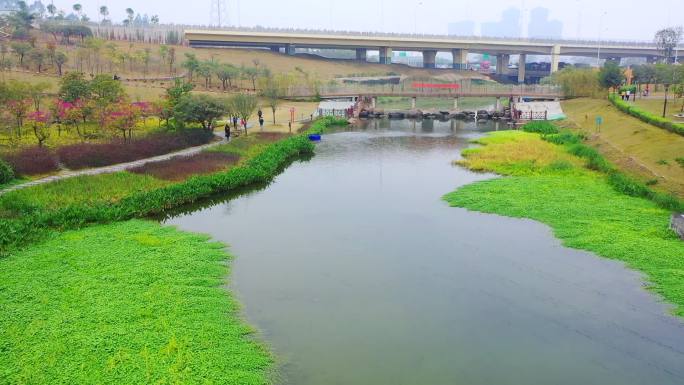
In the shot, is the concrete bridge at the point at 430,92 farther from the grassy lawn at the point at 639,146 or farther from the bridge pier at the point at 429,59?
the bridge pier at the point at 429,59

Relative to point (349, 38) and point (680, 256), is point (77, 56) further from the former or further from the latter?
point (680, 256)

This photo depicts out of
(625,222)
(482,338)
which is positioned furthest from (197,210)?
(625,222)

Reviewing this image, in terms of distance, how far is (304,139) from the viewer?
149ft

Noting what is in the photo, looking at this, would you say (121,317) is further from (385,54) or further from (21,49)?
(385,54)

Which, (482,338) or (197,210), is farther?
(197,210)

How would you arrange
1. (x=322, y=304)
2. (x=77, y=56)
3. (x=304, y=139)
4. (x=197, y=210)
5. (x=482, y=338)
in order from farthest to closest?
(x=77, y=56) → (x=304, y=139) → (x=197, y=210) → (x=322, y=304) → (x=482, y=338)

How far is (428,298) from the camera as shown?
1789cm

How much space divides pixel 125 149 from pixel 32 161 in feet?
19.5

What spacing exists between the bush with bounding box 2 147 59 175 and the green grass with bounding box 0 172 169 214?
8.40ft

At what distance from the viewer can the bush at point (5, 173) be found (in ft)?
86.9

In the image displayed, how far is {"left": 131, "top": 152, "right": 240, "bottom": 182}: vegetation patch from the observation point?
30.7 m

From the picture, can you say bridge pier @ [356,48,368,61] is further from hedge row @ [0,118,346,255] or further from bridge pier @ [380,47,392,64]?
hedge row @ [0,118,346,255]

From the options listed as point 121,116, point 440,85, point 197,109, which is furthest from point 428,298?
point 440,85

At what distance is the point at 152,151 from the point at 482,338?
87.0ft
